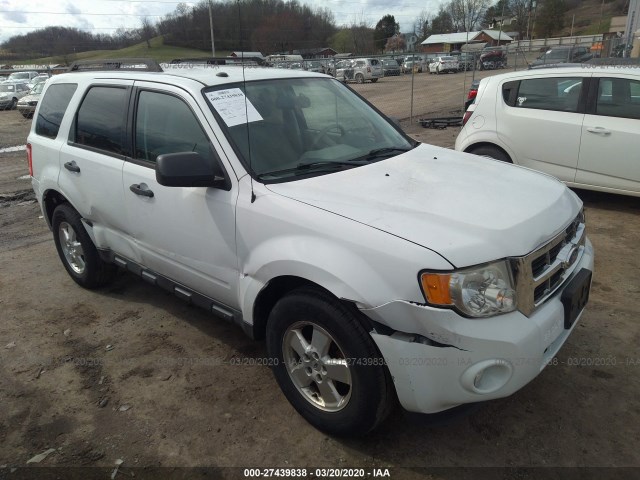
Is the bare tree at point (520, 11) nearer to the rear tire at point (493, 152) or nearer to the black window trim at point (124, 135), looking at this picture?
the rear tire at point (493, 152)

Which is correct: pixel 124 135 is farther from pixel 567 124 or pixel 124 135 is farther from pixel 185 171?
pixel 567 124

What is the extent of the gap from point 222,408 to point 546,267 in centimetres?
194

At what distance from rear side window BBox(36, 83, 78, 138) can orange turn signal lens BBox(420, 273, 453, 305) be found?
351 cm

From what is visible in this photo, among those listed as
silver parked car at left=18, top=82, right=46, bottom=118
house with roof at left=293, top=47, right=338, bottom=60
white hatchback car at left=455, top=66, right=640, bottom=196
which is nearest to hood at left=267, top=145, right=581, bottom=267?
white hatchback car at left=455, top=66, right=640, bottom=196

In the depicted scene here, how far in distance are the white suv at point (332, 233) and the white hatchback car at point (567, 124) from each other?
10.6 ft

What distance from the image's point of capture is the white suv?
215 cm

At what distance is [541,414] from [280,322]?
1529 millimetres

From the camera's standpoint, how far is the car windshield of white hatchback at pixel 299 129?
2.91m

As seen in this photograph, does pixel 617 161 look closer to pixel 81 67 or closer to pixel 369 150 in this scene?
pixel 369 150

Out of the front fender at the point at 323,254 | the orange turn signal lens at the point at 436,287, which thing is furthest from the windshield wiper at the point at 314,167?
the orange turn signal lens at the point at 436,287

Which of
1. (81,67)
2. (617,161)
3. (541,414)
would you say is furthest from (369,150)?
(617,161)

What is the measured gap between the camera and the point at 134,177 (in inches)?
134

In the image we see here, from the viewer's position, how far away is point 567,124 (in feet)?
19.7

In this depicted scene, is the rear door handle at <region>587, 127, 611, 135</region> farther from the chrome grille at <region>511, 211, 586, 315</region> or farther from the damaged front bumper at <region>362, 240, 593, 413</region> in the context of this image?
the damaged front bumper at <region>362, 240, 593, 413</region>
